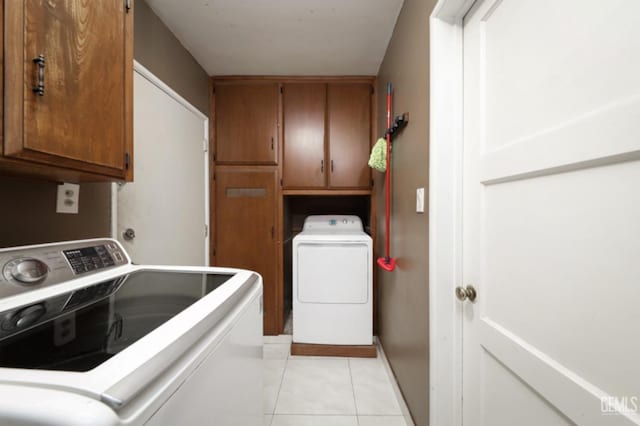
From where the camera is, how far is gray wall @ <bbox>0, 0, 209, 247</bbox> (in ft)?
3.01

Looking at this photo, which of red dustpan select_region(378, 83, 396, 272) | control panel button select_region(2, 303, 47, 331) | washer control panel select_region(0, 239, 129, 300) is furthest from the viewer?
red dustpan select_region(378, 83, 396, 272)

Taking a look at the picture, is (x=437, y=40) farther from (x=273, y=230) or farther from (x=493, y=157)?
(x=273, y=230)

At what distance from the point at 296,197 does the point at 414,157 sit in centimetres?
190

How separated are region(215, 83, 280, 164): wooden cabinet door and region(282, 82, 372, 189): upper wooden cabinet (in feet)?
0.42

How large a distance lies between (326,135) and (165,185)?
1.43m

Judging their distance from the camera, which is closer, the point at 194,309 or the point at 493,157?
the point at 194,309

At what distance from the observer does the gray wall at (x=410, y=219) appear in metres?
1.16

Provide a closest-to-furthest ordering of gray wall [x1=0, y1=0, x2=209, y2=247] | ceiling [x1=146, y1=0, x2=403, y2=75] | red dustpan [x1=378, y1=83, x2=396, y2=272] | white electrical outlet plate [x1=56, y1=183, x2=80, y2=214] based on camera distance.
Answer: gray wall [x1=0, y1=0, x2=209, y2=247] < white electrical outlet plate [x1=56, y1=183, x2=80, y2=214] < ceiling [x1=146, y1=0, x2=403, y2=75] < red dustpan [x1=378, y1=83, x2=396, y2=272]

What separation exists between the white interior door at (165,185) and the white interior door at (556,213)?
176cm

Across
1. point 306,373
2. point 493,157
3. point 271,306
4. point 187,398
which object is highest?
point 493,157

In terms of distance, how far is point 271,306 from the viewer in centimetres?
236

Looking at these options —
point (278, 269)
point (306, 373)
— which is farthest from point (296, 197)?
point (306, 373)

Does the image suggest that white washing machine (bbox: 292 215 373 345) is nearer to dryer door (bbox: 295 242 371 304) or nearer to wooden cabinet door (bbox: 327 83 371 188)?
dryer door (bbox: 295 242 371 304)

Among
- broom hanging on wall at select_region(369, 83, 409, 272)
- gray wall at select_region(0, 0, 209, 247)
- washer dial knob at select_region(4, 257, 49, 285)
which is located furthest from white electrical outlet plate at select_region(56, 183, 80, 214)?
broom hanging on wall at select_region(369, 83, 409, 272)
